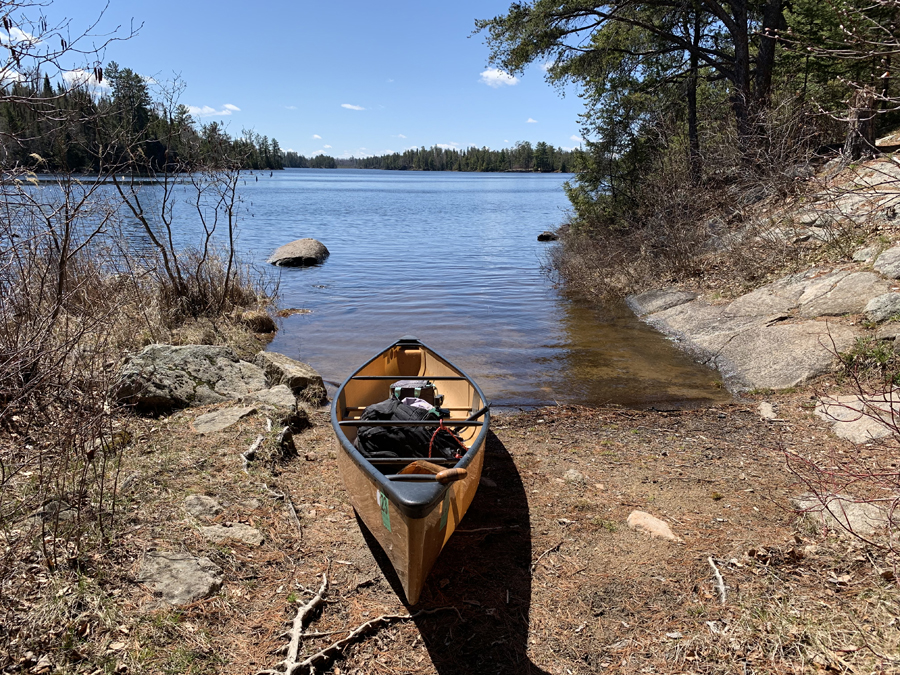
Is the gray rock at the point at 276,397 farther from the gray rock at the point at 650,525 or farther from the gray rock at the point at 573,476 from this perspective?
the gray rock at the point at 650,525

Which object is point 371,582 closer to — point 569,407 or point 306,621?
point 306,621

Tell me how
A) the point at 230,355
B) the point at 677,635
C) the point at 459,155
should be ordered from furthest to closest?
1. the point at 459,155
2. the point at 230,355
3. the point at 677,635

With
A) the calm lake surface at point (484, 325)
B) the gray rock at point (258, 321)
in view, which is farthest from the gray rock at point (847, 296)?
the gray rock at point (258, 321)

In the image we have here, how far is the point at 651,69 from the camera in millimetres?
17531

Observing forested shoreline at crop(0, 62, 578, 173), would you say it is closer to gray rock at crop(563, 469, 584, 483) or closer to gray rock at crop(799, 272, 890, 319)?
gray rock at crop(563, 469, 584, 483)

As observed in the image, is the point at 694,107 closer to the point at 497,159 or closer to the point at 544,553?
the point at 544,553

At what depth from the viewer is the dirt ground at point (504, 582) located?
9.77 ft

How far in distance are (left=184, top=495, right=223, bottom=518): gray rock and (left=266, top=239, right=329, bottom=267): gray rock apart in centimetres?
1713

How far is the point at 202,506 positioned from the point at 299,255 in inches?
687

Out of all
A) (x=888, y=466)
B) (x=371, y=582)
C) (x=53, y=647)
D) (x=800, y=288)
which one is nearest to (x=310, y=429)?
(x=371, y=582)

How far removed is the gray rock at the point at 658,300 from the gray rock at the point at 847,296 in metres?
3.58

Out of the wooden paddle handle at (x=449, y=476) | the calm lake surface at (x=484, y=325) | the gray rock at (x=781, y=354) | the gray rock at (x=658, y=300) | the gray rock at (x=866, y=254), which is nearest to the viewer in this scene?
the wooden paddle handle at (x=449, y=476)

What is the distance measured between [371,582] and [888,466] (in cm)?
431

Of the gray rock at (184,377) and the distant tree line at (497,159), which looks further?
the distant tree line at (497,159)
